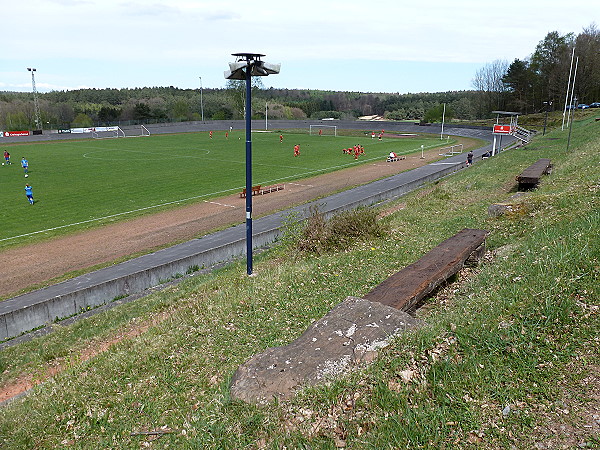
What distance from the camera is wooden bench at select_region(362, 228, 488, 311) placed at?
24.7ft

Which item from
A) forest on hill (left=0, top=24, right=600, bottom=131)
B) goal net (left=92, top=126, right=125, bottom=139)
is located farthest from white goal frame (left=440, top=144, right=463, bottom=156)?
goal net (left=92, top=126, right=125, bottom=139)

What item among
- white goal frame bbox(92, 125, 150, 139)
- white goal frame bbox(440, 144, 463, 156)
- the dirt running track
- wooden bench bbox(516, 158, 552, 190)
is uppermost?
wooden bench bbox(516, 158, 552, 190)

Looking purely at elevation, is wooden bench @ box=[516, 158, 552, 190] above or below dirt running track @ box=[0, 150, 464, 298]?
above

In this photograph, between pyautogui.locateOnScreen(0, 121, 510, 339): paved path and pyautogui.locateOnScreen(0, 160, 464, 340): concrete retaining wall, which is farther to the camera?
pyautogui.locateOnScreen(0, 121, 510, 339): paved path

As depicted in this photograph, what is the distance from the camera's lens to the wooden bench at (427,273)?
7543 mm

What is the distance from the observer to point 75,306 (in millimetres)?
13406

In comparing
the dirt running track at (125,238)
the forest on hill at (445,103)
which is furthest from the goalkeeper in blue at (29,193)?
the forest on hill at (445,103)

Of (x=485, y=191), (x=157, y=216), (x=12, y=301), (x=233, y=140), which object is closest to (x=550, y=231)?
(x=485, y=191)

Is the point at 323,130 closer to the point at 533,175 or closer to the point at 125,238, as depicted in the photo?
the point at 125,238

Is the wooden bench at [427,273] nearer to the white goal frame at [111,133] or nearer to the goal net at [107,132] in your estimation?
the white goal frame at [111,133]

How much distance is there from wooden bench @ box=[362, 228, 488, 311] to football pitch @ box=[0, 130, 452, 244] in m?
19.9

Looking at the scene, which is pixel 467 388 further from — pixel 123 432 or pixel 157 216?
pixel 157 216

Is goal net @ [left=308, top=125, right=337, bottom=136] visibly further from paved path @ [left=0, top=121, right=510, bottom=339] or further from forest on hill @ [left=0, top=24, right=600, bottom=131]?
paved path @ [left=0, top=121, right=510, bottom=339]

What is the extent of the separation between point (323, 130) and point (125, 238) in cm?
7713
